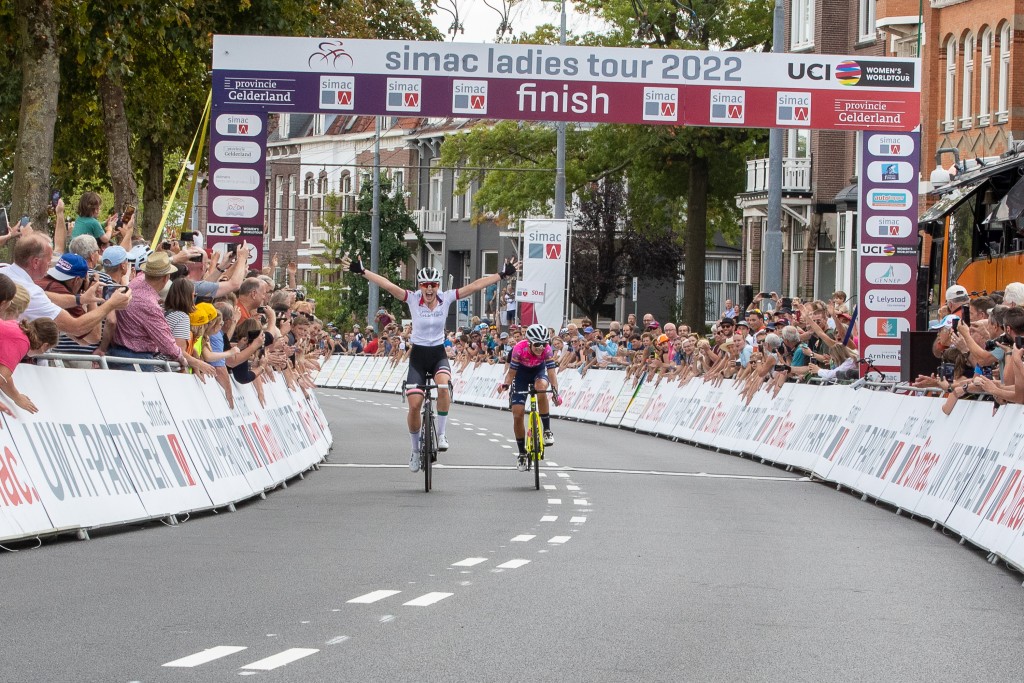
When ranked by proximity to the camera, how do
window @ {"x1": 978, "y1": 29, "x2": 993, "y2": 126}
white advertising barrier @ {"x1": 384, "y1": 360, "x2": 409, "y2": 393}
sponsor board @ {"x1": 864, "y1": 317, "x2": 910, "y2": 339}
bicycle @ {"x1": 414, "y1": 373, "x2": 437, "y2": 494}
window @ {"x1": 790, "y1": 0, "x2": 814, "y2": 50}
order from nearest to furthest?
1. bicycle @ {"x1": 414, "y1": 373, "x2": 437, "y2": 494}
2. sponsor board @ {"x1": 864, "y1": 317, "x2": 910, "y2": 339}
3. window @ {"x1": 978, "y1": 29, "x2": 993, "y2": 126}
4. window @ {"x1": 790, "y1": 0, "x2": 814, "y2": 50}
5. white advertising barrier @ {"x1": 384, "y1": 360, "x2": 409, "y2": 393}

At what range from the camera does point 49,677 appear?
7516 mm

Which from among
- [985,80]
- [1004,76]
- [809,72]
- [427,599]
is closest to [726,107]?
[809,72]

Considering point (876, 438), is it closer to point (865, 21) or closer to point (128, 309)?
point (128, 309)

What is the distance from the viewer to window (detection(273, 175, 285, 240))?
93.9 metres

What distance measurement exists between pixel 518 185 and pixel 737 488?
4483 centimetres

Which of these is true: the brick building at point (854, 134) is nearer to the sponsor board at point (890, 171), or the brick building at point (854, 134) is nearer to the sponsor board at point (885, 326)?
the sponsor board at point (890, 171)

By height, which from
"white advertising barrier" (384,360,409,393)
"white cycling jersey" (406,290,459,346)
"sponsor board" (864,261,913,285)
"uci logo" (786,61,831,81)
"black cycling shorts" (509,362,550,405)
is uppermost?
"uci logo" (786,61,831,81)

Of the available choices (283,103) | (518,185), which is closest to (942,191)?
(283,103)

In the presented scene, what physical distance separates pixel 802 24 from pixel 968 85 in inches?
480

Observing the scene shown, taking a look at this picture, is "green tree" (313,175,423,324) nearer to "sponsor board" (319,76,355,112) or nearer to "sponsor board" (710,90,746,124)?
"sponsor board" (319,76,355,112)

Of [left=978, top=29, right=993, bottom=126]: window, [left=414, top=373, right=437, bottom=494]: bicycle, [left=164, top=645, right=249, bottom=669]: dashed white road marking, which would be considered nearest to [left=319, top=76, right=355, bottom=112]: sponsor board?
[left=414, top=373, right=437, bottom=494]: bicycle

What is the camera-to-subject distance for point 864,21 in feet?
167

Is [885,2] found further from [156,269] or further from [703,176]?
[156,269]

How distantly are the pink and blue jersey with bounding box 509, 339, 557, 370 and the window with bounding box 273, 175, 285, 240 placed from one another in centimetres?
7383
